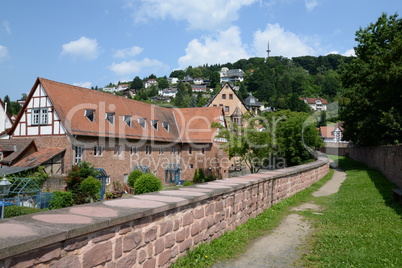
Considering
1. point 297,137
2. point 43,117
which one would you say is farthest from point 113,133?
point 297,137

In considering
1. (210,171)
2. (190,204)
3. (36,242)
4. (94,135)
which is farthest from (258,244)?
(210,171)

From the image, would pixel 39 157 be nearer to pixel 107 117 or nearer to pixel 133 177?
pixel 107 117

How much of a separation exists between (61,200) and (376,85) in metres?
24.4

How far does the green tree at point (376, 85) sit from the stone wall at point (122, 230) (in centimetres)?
1992

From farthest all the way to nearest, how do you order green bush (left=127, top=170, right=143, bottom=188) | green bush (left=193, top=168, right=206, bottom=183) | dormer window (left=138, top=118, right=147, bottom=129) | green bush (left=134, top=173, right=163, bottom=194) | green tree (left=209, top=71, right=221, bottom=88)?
1. green tree (left=209, top=71, right=221, bottom=88)
2. green bush (left=193, top=168, right=206, bottom=183)
3. dormer window (left=138, top=118, right=147, bottom=129)
4. green bush (left=127, top=170, right=143, bottom=188)
5. green bush (left=134, top=173, right=163, bottom=194)

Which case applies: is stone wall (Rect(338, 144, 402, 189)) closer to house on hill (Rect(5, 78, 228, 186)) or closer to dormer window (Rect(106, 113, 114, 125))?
house on hill (Rect(5, 78, 228, 186))

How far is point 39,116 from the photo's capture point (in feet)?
86.8

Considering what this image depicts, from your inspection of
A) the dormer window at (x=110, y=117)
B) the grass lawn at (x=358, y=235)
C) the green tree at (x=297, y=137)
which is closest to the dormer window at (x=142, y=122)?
the dormer window at (x=110, y=117)

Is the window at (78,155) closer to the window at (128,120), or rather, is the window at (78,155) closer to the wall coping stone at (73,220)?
the window at (128,120)

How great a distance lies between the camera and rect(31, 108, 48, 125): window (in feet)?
85.9

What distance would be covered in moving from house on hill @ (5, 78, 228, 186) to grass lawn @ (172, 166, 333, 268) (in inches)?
786

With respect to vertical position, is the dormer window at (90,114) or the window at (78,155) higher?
the dormer window at (90,114)

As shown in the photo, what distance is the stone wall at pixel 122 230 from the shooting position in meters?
2.79

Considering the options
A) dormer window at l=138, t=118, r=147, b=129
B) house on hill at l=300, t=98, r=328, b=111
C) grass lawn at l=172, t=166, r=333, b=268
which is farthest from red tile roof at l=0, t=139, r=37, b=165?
house on hill at l=300, t=98, r=328, b=111
